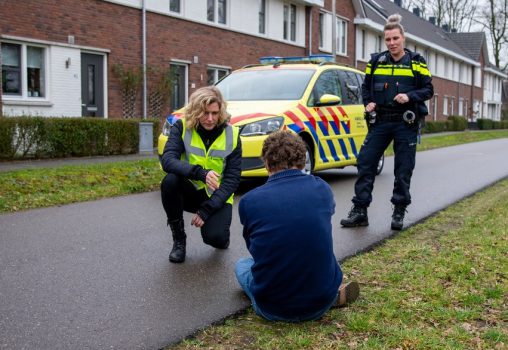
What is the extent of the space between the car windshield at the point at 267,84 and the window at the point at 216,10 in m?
12.5

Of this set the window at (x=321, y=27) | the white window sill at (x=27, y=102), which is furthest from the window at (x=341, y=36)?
the white window sill at (x=27, y=102)

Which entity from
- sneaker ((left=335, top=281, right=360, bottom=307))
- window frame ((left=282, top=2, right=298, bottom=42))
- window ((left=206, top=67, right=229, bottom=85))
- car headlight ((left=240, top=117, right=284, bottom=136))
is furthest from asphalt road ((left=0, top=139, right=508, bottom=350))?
window frame ((left=282, top=2, right=298, bottom=42))

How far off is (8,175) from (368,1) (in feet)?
116

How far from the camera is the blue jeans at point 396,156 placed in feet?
22.0

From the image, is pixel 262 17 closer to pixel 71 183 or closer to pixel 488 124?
pixel 71 183

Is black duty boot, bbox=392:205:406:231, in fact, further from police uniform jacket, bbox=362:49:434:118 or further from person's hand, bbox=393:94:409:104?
person's hand, bbox=393:94:409:104

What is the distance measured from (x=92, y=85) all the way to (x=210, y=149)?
1350cm

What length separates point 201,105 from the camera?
5203mm

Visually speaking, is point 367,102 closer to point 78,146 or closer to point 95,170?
point 95,170

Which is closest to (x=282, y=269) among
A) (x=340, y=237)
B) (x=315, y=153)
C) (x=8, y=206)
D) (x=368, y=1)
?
(x=340, y=237)

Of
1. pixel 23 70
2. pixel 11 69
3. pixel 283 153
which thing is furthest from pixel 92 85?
pixel 283 153

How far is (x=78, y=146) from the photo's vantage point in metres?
13.4

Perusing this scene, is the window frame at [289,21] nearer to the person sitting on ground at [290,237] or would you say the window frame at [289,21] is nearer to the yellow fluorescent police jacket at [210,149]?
the yellow fluorescent police jacket at [210,149]

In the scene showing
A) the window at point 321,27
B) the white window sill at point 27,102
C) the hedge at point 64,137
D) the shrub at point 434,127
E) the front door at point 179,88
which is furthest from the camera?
the shrub at point 434,127
